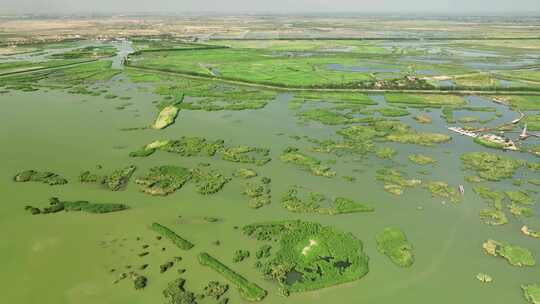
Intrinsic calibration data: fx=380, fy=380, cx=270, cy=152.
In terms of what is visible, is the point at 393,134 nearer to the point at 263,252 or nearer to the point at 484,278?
the point at 484,278

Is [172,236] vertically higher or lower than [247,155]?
lower

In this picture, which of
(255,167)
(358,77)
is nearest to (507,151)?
(255,167)

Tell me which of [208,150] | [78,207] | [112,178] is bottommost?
[78,207]

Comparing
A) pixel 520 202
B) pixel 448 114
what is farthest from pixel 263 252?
pixel 448 114

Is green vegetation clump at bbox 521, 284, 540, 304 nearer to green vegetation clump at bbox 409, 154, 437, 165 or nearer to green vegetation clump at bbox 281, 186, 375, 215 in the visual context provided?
green vegetation clump at bbox 281, 186, 375, 215

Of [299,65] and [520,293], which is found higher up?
[299,65]

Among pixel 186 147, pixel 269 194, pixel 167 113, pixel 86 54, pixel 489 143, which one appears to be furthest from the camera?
pixel 86 54

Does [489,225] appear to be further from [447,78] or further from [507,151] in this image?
[447,78]
